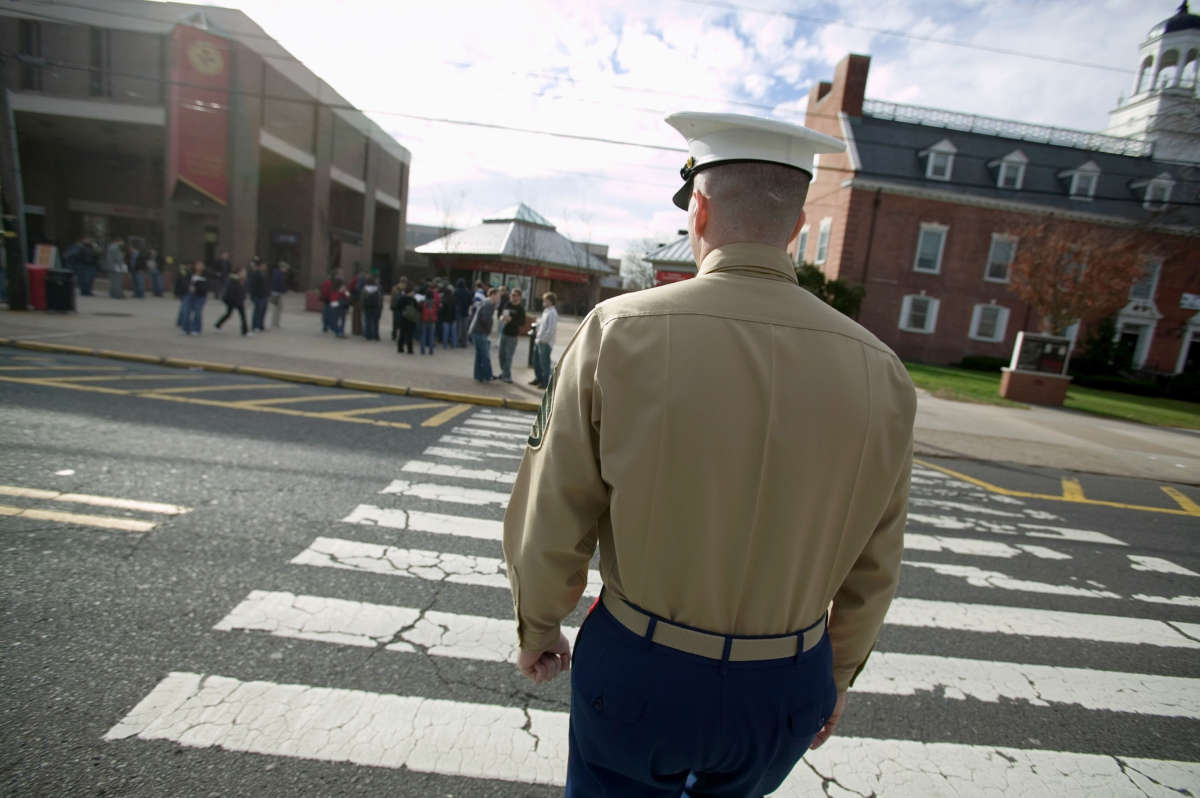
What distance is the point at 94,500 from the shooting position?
4.62 metres

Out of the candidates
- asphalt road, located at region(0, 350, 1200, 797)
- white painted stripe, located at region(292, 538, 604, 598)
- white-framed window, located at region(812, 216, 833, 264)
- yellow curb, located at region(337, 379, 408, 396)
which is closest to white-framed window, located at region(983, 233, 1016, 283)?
white-framed window, located at region(812, 216, 833, 264)

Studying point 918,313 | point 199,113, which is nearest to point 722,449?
point 199,113

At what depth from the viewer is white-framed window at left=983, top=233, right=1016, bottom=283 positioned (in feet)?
103

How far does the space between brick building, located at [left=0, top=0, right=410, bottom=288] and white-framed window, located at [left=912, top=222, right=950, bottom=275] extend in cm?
2906

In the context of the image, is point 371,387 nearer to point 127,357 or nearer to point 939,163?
point 127,357

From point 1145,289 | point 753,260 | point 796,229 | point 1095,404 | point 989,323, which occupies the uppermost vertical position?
point 1145,289

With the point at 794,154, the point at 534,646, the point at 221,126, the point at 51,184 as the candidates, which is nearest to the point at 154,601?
the point at 534,646

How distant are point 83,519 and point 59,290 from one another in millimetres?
14153

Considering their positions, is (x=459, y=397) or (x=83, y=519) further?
(x=459, y=397)

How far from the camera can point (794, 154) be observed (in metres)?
1.46

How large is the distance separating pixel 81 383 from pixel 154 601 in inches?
277

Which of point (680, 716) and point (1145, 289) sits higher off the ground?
point (1145, 289)

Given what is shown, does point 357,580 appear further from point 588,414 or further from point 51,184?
point 51,184

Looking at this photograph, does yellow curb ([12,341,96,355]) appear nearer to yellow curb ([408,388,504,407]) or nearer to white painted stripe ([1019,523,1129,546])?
yellow curb ([408,388,504,407])
